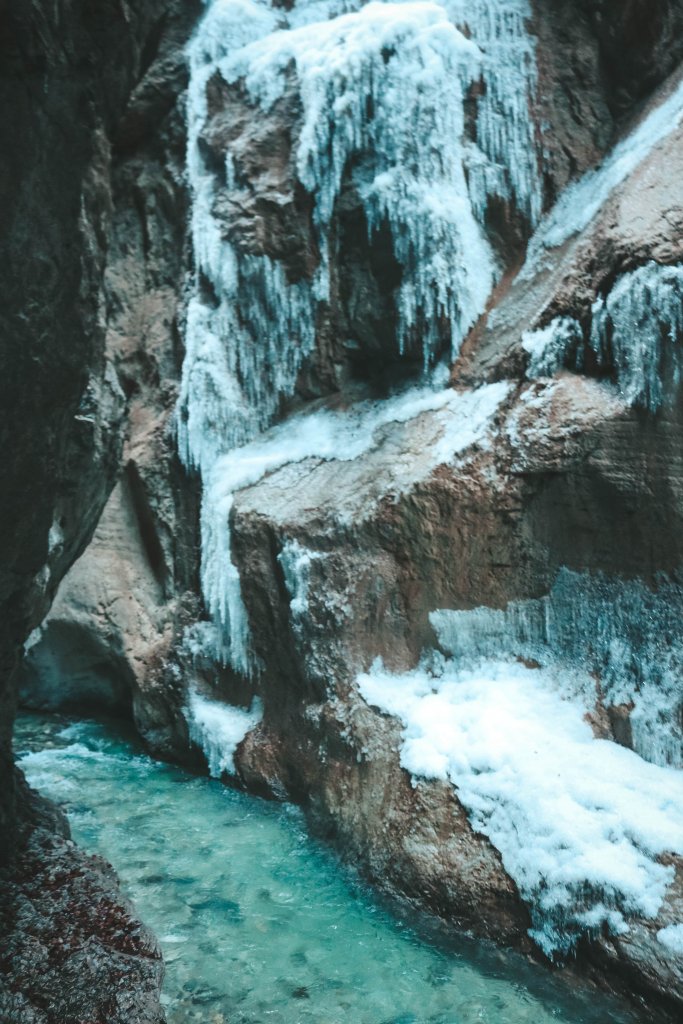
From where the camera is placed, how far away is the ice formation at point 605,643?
5.31m

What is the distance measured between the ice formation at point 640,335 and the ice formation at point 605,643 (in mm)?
1313

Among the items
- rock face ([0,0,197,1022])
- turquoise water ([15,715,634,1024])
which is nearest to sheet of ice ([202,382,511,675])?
turquoise water ([15,715,634,1024])

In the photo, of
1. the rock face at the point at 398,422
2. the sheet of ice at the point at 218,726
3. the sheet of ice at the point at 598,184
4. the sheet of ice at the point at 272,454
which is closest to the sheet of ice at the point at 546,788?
the rock face at the point at 398,422

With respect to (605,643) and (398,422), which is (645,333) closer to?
(605,643)

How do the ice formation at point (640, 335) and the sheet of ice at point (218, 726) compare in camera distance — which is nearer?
the ice formation at point (640, 335)

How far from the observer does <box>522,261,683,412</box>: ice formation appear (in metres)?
5.42

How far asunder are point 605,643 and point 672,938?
190cm

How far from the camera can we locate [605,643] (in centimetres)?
564

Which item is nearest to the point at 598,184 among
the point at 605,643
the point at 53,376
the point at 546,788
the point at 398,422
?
the point at 398,422

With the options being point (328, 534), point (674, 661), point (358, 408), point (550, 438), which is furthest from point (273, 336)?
point (674, 661)

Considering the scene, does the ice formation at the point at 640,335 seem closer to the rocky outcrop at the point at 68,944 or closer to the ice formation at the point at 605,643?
the ice formation at the point at 605,643

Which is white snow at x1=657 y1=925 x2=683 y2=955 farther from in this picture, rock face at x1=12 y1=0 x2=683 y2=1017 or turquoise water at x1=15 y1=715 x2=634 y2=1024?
turquoise water at x1=15 y1=715 x2=634 y2=1024

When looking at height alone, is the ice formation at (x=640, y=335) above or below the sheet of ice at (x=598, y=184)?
below

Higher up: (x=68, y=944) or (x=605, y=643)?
(x=605, y=643)
